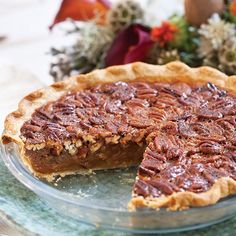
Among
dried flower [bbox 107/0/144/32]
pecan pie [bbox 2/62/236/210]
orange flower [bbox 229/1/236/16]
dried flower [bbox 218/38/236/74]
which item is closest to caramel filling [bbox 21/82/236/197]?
pecan pie [bbox 2/62/236/210]

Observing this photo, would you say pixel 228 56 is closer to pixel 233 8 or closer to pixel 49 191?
pixel 233 8

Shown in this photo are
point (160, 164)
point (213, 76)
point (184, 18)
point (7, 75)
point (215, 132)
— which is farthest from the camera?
point (7, 75)

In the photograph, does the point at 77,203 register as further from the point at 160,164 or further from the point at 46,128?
the point at 46,128

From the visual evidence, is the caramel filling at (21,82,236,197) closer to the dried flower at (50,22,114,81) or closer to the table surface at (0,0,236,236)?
the table surface at (0,0,236,236)

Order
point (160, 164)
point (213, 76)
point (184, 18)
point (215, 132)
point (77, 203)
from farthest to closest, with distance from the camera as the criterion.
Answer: point (184, 18), point (213, 76), point (215, 132), point (160, 164), point (77, 203)

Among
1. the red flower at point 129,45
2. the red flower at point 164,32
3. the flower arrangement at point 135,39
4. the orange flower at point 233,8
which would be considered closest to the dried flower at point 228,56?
the flower arrangement at point 135,39

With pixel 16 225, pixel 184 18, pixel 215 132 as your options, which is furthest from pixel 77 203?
pixel 184 18

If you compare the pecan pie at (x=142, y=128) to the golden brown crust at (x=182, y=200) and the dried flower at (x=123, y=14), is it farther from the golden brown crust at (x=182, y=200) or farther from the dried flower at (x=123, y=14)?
the dried flower at (x=123, y=14)
